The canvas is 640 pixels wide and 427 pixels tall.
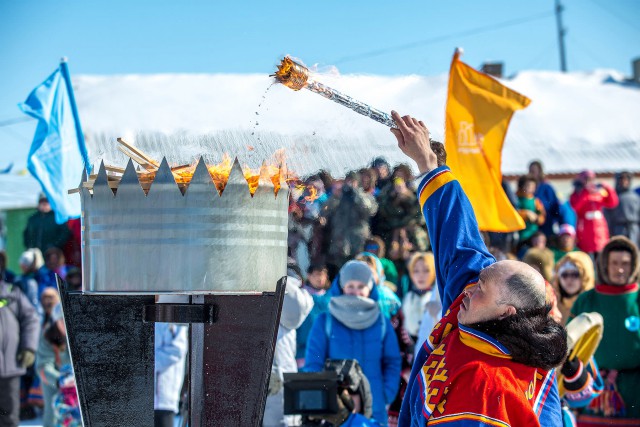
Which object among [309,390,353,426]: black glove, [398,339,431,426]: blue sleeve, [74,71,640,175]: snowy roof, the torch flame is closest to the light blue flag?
[74,71,640,175]: snowy roof

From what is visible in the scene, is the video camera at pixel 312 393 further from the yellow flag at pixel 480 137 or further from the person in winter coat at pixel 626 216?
the person in winter coat at pixel 626 216

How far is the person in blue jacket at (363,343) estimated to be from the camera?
6039 millimetres

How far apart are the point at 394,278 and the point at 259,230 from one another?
6.34 m

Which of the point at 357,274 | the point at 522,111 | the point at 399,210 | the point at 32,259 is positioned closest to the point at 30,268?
the point at 32,259

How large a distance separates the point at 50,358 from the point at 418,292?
3.54 metres

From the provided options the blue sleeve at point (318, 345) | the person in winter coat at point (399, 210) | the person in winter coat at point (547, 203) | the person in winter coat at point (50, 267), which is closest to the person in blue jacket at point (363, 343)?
the blue sleeve at point (318, 345)

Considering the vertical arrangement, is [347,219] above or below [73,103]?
below

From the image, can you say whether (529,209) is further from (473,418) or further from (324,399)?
(473,418)

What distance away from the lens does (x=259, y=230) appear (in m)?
2.88

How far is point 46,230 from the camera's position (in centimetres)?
1109

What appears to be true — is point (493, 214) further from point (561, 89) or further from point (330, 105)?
point (561, 89)

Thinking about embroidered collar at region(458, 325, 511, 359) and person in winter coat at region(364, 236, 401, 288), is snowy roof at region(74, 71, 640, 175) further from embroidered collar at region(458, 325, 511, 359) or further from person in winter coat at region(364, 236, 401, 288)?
embroidered collar at region(458, 325, 511, 359)

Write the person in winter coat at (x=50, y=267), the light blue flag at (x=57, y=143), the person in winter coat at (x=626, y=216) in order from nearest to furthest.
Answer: the light blue flag at (x=57, y=143) < the person in winter coat at (x=50, y=267) < the person in winter coat at (x=626, y=216)

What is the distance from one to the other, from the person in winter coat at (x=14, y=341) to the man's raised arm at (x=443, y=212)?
5.32 metres
